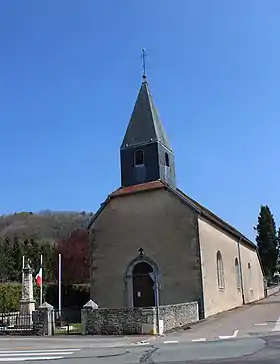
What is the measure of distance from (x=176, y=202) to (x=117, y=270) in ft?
18.6

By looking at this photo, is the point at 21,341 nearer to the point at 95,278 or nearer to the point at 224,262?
the point at 95,278

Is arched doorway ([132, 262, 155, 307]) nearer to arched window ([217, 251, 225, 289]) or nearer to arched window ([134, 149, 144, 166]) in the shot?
arched window ([217, 251, 225, 289])

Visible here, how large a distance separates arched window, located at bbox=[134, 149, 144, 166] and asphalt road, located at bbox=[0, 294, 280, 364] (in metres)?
12.6

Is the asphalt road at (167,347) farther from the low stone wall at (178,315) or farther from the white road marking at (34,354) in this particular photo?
the low stone wall at (178,315)

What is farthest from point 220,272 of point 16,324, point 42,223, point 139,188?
point 42,223

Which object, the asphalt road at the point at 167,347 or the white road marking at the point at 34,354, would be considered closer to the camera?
the asphalt road at the point at 167,347

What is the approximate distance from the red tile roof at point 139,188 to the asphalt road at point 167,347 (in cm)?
1008

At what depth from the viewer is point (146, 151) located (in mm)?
30953

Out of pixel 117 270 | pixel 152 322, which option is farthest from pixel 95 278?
pixel 152 322

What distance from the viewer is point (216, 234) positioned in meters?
31.8

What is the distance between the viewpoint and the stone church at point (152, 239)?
27.5 m

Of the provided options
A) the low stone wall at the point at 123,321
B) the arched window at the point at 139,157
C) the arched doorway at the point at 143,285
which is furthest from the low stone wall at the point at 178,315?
the arched window at the point at 139,157

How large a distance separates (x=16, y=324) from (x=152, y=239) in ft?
30.9

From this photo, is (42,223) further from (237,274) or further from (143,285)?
(143,285)
